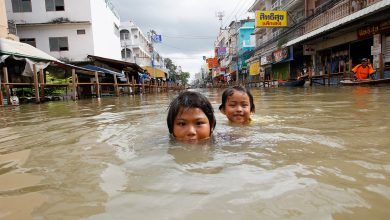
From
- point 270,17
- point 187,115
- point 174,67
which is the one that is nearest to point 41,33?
point 270,17

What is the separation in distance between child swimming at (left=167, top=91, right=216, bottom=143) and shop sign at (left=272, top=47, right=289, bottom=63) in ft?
75.9

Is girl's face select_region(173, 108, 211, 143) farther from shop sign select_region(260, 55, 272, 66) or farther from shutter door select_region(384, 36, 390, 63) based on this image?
shop sign select_region(260, 55, 272, 66)

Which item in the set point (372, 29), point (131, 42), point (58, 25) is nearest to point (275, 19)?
point (372, 29)

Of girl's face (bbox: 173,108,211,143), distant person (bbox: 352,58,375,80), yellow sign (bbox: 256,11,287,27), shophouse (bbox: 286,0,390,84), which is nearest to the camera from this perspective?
girl's face (bbox: 173,108,211,143)

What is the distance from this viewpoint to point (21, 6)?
992 inches

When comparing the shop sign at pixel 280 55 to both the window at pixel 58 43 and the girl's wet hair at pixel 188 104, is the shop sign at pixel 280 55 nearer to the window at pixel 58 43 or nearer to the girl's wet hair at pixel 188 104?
the window at pixel 58 43

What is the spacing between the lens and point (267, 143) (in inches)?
122

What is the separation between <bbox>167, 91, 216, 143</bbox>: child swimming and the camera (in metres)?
3.11

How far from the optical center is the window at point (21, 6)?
82.4 ft

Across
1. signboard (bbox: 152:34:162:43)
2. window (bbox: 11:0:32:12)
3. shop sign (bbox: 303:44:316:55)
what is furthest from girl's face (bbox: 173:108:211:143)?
signboard (bbox: 152:34:162:43)

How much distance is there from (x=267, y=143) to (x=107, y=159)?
1.41 metres

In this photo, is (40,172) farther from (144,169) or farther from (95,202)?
(95,202)

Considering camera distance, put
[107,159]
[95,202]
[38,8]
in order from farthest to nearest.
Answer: [38,8] → [107,159] → [95,202]

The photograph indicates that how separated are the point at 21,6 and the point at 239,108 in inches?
1015
